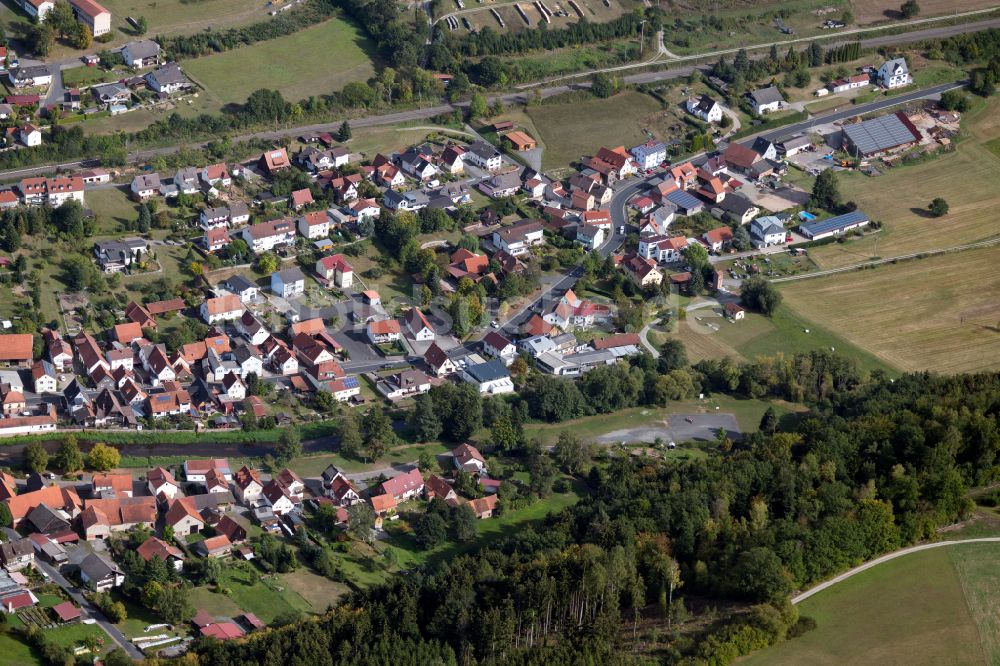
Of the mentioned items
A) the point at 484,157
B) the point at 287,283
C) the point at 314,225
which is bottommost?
the point at 287,283

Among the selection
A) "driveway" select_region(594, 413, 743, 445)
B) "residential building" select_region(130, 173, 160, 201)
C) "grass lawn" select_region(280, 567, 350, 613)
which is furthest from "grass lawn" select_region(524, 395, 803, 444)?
"residential building" select_region(130, 173, 160, 201)

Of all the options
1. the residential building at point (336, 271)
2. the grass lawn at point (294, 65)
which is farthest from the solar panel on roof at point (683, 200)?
the grass lawn at point (294, 65)

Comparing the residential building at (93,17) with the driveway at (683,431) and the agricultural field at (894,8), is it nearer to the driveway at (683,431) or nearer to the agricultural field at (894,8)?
the driveway at (683,431)

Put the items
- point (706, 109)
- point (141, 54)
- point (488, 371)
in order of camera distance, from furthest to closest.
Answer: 1. point (706, 109)
2. point (141, 54)
3. point (488, 371)

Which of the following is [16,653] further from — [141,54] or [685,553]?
[141,54]

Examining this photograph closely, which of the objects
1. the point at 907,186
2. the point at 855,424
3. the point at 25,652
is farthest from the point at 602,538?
the point at 907,186

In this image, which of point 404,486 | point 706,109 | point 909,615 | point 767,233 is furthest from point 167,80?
point 909,615
